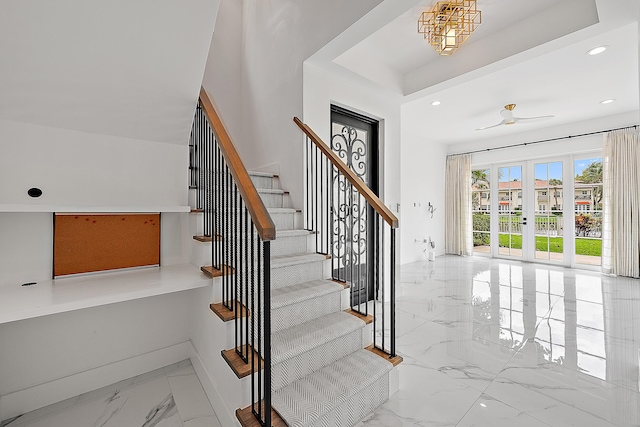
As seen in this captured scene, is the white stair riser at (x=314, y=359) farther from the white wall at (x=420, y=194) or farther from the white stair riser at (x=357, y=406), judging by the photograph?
the white wall at (x=420, y=194)

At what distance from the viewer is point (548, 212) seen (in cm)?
562

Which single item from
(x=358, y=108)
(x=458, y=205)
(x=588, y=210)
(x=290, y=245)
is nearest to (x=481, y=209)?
(x=458, y=205)

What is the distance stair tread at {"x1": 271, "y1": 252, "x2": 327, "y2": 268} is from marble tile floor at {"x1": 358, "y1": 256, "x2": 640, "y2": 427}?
1.02 metres

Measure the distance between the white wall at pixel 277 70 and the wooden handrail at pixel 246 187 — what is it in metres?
1.05

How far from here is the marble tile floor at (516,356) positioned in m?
1.57

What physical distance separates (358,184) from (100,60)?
162 centimetres

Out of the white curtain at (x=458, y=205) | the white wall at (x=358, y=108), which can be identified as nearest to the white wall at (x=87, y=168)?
the white wall at (x=358, y=108)

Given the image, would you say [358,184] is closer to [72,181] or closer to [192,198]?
[192,198]

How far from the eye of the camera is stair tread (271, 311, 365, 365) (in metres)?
1.52

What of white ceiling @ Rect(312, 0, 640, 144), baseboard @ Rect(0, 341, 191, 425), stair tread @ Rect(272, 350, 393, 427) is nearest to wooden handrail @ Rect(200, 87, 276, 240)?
stair tread @ Rect(272, 350, 393, 427)

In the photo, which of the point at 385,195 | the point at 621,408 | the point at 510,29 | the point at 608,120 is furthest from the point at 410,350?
the point at 608,120

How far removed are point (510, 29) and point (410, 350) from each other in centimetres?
314

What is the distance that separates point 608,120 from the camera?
15.7ft

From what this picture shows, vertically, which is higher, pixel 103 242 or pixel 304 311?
pixel 103 242
